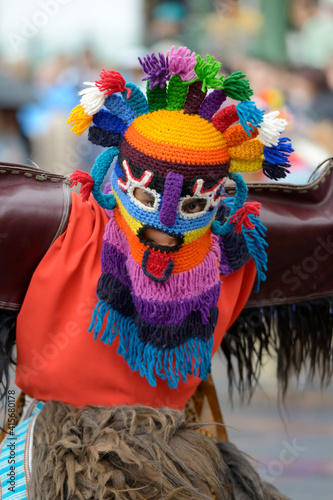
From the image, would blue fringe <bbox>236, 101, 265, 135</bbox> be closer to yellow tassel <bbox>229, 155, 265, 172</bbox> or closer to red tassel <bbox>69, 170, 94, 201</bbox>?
yellow tassel <bbox>229, 155, 265, 172</bbox>

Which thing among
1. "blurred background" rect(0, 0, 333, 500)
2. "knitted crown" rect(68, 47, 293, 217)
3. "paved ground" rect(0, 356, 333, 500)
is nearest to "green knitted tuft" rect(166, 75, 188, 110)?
"knitted crown" rect(68, 47, 293, 217)

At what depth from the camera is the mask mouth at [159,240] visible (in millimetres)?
1490

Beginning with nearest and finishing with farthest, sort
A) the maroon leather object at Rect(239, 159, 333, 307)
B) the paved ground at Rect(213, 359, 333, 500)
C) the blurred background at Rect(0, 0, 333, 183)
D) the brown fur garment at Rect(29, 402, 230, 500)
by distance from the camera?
the brown fur garment at Rect(29, 402, 230, 500), the maroon leather object at Rect(239, 159, 333, 307), the paved ground at Rect(213, 359, 333, 500), the blurred background at Rect(0, 0, 333, 183)

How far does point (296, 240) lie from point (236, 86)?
49cm

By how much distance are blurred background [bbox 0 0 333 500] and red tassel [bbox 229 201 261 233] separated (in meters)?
1.72

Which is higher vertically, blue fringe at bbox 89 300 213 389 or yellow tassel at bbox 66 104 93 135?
yellow tassel at bbox 66 104 93 135

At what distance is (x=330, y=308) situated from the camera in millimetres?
1881

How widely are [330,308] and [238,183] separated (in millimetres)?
499

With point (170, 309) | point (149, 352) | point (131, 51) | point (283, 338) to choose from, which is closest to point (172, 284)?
point (170, 309)

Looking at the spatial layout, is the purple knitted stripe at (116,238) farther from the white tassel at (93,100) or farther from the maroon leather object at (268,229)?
the white tassel at (93,100)

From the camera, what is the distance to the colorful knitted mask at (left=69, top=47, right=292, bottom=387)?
143 cm

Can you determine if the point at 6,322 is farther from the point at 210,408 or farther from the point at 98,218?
the point at 210,408

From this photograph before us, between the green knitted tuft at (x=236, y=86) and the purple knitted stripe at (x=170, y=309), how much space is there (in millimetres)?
418

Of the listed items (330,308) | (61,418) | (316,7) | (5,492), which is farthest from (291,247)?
(316,7)
